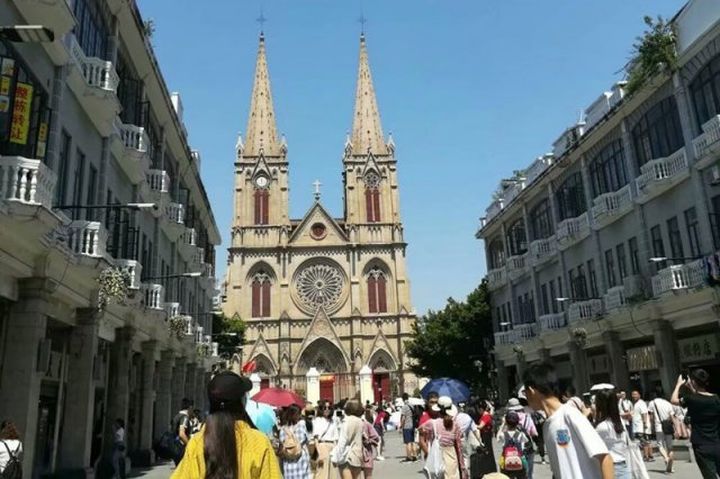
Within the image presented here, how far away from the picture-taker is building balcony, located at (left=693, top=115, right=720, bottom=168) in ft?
56.4

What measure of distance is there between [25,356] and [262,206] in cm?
5442

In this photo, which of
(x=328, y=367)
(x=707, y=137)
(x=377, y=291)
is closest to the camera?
(x=707, y=137)

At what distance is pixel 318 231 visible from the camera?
66.2 m

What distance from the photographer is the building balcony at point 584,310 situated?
2467cm

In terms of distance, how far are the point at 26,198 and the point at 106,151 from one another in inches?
246

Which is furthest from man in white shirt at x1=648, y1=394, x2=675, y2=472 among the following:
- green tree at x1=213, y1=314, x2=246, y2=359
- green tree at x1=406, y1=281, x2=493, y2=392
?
green tree at x1=213, y1=314, x2=246, y2=359

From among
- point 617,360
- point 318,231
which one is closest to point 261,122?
point 318,231

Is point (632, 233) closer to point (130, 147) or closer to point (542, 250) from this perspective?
point (542, 250)

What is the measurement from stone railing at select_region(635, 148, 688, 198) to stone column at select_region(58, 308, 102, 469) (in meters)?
17.5

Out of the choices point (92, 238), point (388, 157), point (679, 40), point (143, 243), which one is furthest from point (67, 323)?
point (388, 157)

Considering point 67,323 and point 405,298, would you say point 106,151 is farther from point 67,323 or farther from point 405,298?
point 405,298

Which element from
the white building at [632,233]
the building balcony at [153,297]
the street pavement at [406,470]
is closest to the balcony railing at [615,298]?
the white building at [632,233]

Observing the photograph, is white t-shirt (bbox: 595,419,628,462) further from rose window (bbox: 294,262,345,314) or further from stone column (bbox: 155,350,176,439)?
rose window (bbox: 294,262,345,314)

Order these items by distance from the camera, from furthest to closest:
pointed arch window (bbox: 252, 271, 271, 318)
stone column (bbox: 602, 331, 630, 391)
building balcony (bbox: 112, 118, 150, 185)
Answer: pointed arch window (bbox: 252, 271, 271, 318)
stone column (bbox: 602, 331, 630, 391)
building balcony (bbox: 112, 118, 150, 185)
